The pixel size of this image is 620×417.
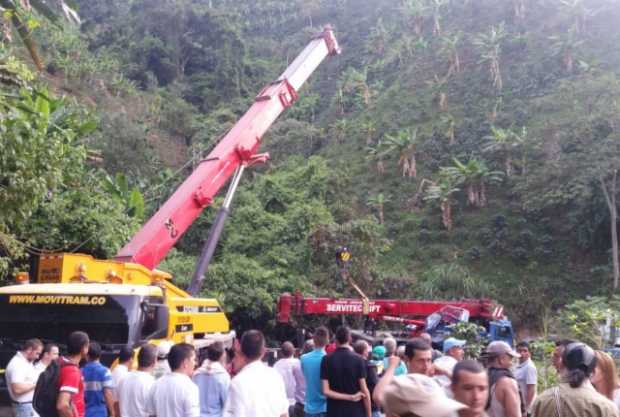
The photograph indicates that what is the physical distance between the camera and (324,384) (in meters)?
6.29

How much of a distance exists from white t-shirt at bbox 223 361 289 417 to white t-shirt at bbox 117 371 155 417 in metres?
1.30

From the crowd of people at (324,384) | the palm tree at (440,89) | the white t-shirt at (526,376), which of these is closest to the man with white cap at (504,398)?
the crowd of people at (324,384)

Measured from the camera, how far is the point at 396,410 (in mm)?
2729

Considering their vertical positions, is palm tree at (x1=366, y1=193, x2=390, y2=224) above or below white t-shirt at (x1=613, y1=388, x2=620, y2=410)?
above

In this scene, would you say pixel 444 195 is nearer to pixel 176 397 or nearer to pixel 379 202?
pixel 379 202

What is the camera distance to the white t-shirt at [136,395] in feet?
18.6

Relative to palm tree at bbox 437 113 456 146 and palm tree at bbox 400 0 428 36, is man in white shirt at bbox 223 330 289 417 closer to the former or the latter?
palm tree at bbox 437 113 456 146

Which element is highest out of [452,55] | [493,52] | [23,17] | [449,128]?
[452,55]

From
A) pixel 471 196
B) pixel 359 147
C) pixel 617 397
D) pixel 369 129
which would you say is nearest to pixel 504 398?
pixel 617 397

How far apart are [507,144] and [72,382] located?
113ft

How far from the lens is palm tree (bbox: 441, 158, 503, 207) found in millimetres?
35469

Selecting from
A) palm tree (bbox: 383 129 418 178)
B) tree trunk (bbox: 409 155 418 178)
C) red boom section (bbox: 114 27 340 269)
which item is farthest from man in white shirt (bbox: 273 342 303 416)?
tree trunk (bbox: 409 155 418 178)

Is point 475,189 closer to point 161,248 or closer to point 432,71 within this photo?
point 432,71

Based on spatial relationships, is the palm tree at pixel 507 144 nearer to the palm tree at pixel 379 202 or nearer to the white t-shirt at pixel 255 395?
the palm tree at pixel 379 202
